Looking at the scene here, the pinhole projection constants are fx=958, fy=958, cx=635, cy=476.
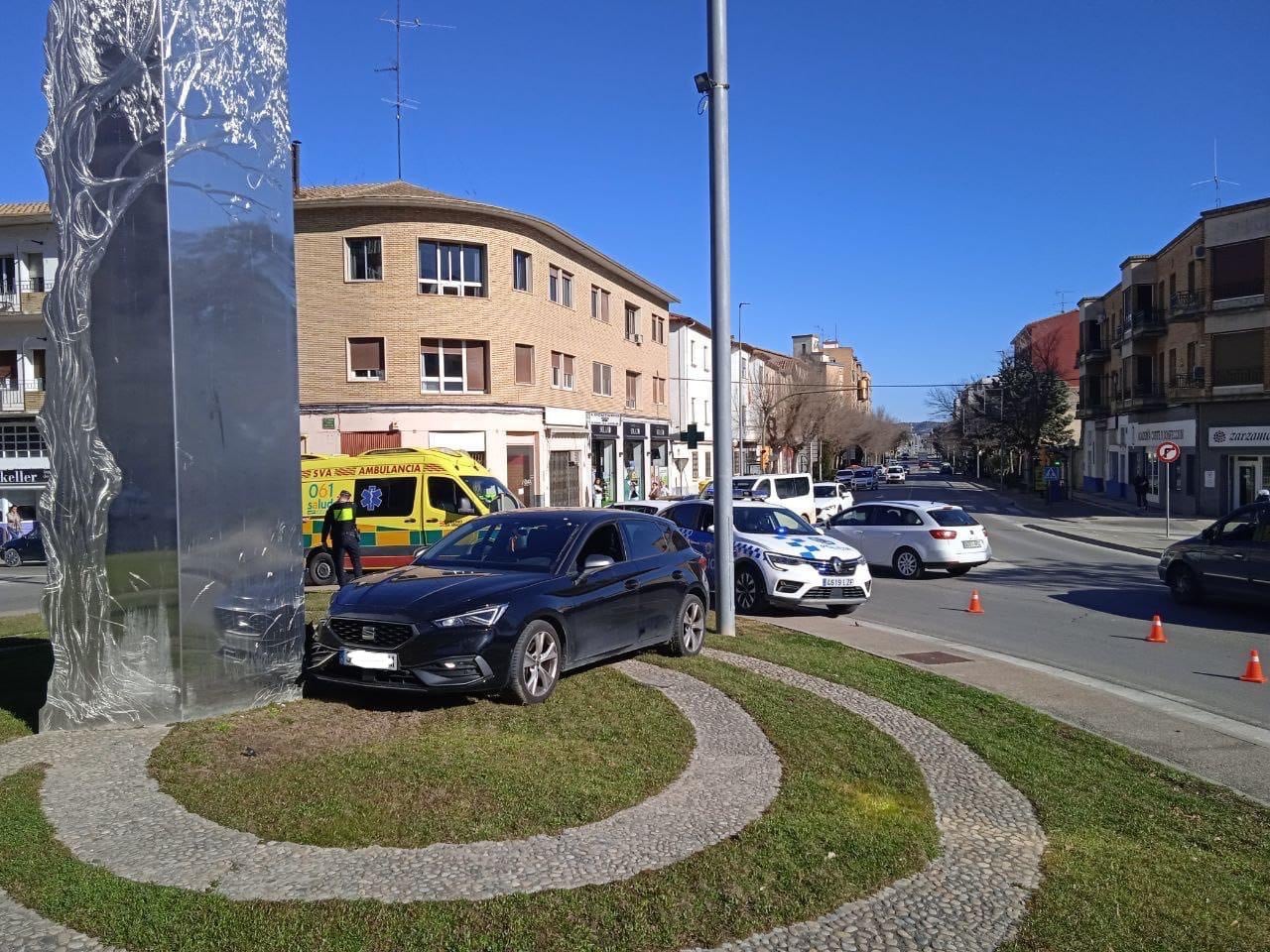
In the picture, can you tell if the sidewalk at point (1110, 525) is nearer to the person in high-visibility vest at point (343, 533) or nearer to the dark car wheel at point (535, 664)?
the person in high-visibility vest at point (343, 533)

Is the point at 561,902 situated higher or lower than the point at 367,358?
lower

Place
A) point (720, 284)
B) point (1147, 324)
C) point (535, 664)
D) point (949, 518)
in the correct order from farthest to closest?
point (1147, 324), point (949, 518), point (720, 284), point (535, 664)

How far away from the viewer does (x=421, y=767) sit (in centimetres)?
521

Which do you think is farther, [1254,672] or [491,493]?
[491,493]

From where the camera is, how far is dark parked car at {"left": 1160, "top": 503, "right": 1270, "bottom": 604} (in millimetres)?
12933

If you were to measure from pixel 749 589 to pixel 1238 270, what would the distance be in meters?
33.2

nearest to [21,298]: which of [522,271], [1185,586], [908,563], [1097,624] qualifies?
[522,271]

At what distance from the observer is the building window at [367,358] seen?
29.7 m

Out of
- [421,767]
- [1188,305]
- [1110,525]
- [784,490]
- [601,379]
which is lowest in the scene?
[1110,525]

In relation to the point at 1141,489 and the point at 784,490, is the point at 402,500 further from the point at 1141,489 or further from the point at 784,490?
the point at 1141,489

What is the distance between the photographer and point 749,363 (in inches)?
2311

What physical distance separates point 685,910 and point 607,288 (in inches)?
1489

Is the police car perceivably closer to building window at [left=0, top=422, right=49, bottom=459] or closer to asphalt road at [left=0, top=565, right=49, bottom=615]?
asphalt road at [left=0, top=565, right=49, bottom=615]

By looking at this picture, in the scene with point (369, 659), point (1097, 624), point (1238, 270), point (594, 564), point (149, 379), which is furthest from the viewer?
point (1238, 270)
